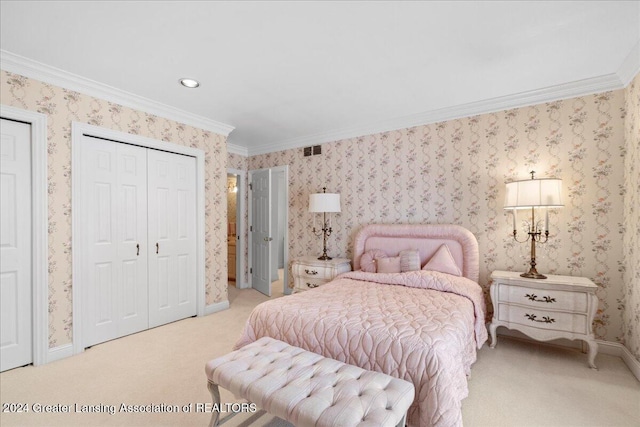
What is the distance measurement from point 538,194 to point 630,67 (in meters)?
1.20

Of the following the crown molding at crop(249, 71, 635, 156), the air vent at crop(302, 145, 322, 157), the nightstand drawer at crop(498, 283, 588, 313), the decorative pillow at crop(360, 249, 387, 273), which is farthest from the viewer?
the air vent at crop(302, 145, 322, 157)

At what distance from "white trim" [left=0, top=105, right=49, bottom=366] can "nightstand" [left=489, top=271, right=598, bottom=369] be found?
407 cm

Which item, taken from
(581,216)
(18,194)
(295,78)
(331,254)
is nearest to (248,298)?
(331,254)

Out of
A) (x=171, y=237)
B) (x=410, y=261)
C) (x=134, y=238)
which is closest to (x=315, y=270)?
(x=410, y=261)

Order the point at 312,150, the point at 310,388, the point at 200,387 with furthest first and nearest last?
the point at 312,150 → the point at 200,387 → the point at 310,388

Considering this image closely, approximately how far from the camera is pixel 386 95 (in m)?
3.10

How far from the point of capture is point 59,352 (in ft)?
8.77

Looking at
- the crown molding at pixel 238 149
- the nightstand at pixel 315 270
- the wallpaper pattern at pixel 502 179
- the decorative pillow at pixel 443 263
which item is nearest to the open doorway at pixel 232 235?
the crown molding at pixel 238 149

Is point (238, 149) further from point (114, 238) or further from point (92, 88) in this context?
point (114, 238)

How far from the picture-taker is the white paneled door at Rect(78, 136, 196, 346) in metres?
2.94

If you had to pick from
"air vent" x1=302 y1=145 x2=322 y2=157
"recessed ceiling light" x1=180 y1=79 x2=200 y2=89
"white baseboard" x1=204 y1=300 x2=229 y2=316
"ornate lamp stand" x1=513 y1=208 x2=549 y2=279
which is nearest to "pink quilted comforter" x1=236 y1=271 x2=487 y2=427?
"ornate lamp stand" x1=513 y1=208 x2=549 y2=279

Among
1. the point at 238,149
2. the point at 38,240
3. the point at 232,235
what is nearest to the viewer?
the point at 38,240

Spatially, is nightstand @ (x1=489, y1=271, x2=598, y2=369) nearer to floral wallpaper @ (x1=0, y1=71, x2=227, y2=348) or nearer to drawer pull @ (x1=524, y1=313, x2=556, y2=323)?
drawer pull @ (x1=524, y1=313, x2=556, y2=323)

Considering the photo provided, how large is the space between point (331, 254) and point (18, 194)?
3.44m
